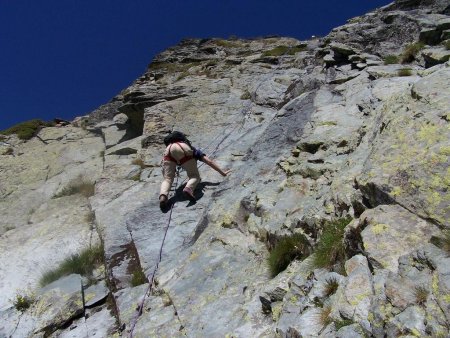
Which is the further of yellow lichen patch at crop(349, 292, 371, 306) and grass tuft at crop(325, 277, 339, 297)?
grass tuft at crop(325, 277, 339, 297)

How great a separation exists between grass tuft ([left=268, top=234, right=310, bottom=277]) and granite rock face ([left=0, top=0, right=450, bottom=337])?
0.13 metres

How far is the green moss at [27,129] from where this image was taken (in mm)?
25922

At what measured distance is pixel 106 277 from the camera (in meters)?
10.6

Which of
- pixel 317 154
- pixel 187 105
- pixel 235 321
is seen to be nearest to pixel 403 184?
pixel 235 321

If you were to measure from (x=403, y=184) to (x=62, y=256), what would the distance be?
366 inches

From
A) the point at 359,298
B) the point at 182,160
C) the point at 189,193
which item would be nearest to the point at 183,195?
the point at 189,193

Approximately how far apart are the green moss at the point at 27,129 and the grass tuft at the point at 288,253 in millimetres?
22282

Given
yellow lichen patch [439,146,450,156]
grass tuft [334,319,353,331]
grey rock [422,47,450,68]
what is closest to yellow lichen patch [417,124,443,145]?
yellow lichen patch [439,146,450,156]

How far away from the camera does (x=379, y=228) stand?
17.9 ft

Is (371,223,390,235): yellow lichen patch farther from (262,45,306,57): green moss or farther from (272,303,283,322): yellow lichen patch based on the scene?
(262,45,306,57): green moss

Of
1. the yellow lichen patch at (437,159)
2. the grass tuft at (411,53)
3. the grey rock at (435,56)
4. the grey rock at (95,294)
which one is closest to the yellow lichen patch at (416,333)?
the yellow lichen patch at (437,159)

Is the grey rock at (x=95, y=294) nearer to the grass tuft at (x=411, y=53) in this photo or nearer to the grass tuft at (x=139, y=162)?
the grass tuft at (x=139, y=162)

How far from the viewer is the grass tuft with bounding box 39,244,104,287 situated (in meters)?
11.0

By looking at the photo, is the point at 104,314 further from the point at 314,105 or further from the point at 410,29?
the point at 410,29
